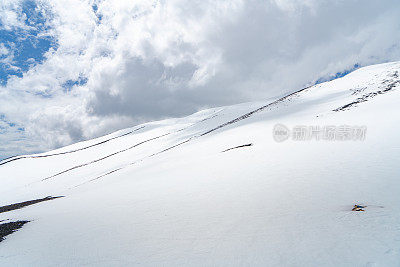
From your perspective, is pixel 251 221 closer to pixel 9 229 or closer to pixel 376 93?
pixel 9 229

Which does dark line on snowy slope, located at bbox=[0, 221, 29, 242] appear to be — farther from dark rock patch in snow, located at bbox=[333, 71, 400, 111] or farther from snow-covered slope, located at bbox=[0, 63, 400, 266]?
dark rock patch in snow, located at bbox=[333, 71, 400, 111]

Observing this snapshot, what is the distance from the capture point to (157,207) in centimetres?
741

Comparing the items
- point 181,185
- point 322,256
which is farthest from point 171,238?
point 181,185

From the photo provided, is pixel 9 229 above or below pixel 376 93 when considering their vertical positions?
below

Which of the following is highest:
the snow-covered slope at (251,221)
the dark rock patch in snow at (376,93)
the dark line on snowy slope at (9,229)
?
the dark rock patch in snow at (376,93)

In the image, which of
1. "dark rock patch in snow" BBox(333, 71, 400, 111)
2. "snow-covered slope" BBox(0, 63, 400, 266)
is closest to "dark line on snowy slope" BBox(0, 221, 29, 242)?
"snow-covered slope" BBox(0, 63, 400, 266)

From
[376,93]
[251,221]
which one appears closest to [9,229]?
[251,221]

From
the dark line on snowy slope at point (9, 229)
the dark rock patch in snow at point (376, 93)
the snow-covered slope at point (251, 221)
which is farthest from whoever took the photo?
the dark rock patch in snow at point (376, 93)

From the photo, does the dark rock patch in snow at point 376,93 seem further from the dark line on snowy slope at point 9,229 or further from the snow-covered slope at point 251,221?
the dark line on snowy slope at point 9,229

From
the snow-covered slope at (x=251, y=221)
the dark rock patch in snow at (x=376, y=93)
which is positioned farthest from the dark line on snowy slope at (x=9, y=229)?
the dark rock patch in snow at (x=376, y=93)

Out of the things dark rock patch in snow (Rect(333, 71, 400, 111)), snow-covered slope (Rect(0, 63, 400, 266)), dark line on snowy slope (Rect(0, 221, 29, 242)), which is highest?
dark rock patch in snow (Rect(333, 71, 400, 111))

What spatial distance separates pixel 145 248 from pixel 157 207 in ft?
9.52

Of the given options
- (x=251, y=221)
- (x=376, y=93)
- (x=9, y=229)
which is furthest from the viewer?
(x=376, y=93)

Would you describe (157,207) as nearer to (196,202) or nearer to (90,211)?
(196,202)
